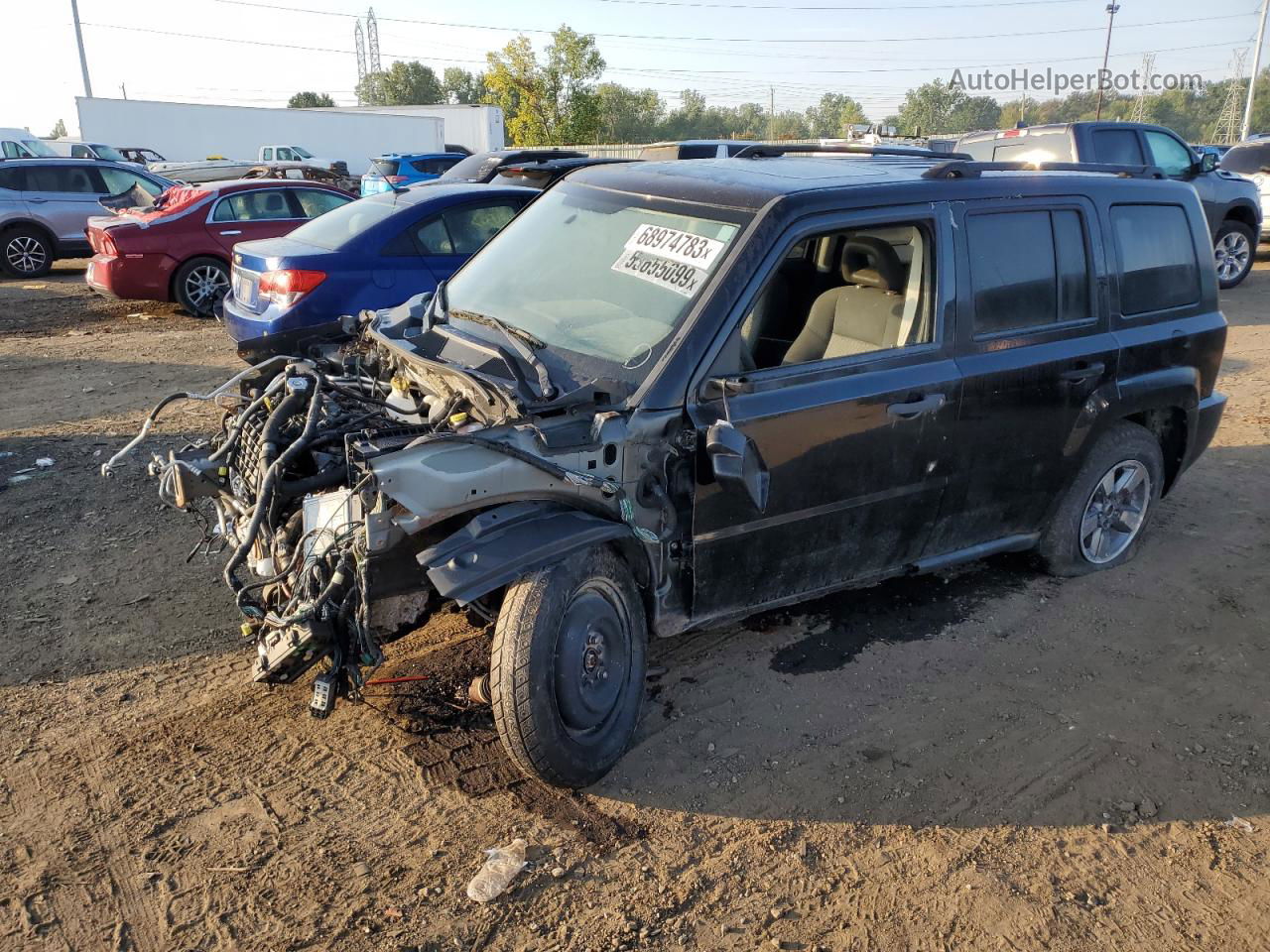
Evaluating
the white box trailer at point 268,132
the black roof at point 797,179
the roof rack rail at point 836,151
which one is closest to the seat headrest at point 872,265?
the black roof at point 797,179

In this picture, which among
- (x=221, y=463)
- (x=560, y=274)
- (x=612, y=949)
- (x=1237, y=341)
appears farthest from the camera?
(x=1237, y=341)

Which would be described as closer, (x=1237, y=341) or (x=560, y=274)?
(x=560, y=274)

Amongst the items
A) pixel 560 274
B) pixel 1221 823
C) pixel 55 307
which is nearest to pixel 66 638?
pixel 560 274

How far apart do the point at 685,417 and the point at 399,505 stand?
3.25 ft

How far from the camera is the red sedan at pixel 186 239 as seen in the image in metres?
10.7

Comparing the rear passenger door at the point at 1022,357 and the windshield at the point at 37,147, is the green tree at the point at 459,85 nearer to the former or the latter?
the windshield at the point at 37,147

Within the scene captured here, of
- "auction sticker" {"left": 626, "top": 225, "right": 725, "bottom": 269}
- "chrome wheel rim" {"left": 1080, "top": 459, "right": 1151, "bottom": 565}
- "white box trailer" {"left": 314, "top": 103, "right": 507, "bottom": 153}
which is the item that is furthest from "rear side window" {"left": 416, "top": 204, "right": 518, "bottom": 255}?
"white box trailer" {"left": 314, "top": 103, "right": 507, "bottom": 153}

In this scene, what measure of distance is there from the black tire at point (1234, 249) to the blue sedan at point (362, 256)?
1007 centimetres

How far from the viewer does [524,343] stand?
3568 millimetres

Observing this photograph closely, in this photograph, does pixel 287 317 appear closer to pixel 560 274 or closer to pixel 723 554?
pixel 560 274

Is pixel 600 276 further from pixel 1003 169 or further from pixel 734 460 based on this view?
pixel 1003 169

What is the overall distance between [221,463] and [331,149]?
41557 millimetres

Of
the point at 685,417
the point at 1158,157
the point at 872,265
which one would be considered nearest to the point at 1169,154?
the point at 1158,157

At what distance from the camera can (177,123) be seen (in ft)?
131
